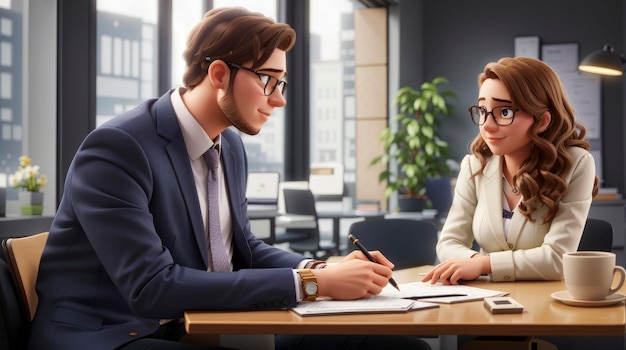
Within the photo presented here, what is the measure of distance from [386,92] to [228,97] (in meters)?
7.26

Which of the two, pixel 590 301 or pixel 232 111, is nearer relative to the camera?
pixel 590 301

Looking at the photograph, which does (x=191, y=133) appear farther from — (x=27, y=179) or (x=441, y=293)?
(x=27, y=179)

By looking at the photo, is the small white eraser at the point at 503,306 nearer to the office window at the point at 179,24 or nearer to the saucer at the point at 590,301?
the saucer at the point at 590,301

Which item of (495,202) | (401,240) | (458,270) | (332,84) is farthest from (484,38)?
(458,270)

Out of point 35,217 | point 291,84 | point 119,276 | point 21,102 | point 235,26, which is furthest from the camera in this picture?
point 291,84

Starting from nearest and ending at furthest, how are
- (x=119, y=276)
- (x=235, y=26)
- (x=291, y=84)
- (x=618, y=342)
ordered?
(x=119, y=276)
(x=235, y=26)
(x=618, y=342)
(x=291, y=84)

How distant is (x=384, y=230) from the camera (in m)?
2.83

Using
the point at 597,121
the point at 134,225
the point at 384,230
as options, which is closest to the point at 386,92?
the point at 597,121

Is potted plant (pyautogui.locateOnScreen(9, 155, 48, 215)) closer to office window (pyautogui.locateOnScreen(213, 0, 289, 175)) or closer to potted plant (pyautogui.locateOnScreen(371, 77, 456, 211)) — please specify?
office window (pyautogui.locateOnScreen(213, 0, 289, 175))

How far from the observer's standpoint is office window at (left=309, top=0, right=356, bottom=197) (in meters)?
7.76

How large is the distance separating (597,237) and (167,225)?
165 centimetres

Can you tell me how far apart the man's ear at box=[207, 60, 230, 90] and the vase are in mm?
2349

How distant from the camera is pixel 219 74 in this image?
64.7 inches

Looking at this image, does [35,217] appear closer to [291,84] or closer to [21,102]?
[21,102]
